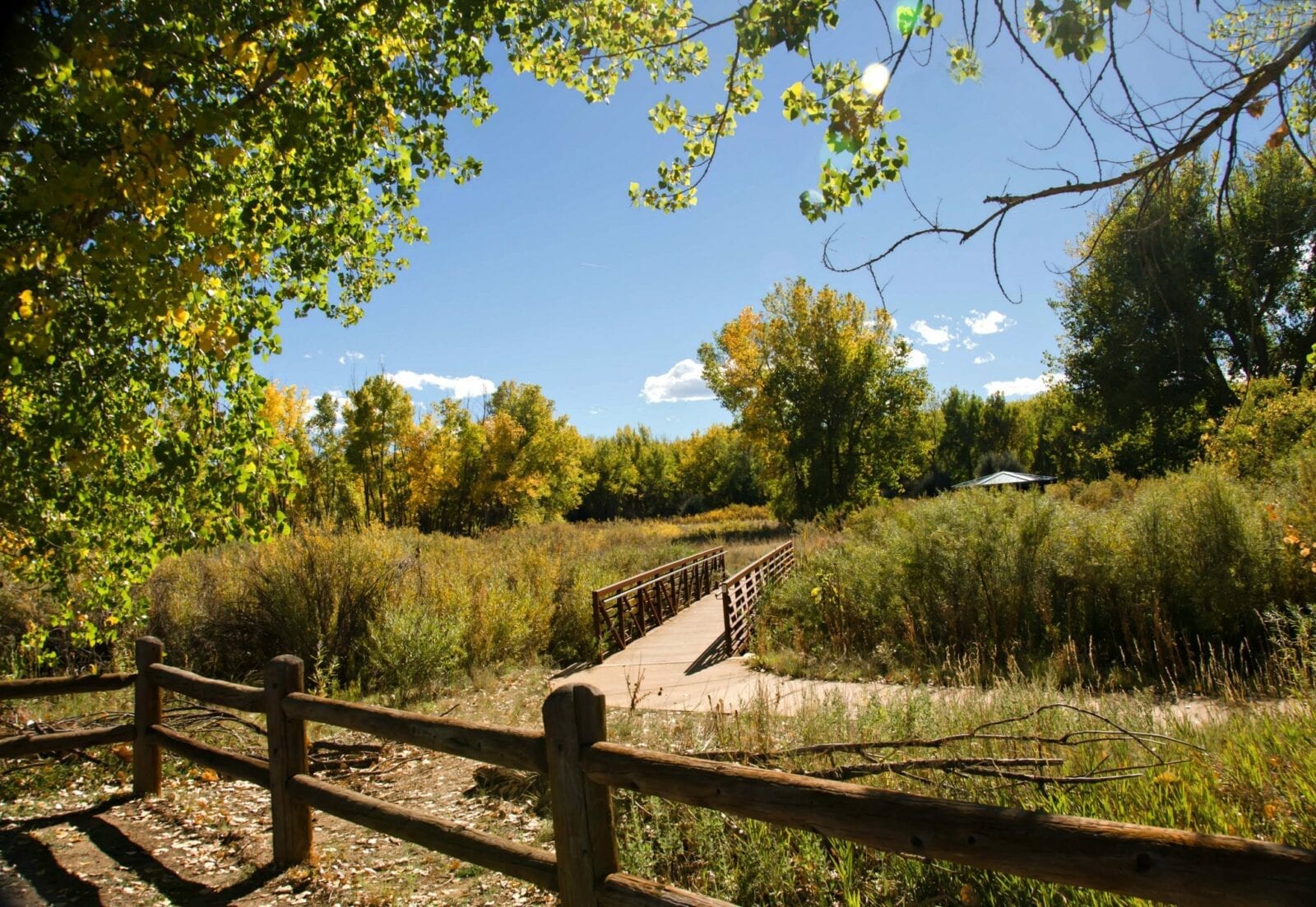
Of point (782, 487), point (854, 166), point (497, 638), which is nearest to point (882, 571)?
point (497, 638)

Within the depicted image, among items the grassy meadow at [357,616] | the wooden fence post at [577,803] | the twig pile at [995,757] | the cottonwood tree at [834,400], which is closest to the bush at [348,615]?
the grassy meadow at [357,616]

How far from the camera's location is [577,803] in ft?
8.93

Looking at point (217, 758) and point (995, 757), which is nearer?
point (995, 757)

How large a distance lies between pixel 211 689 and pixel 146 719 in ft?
3.07

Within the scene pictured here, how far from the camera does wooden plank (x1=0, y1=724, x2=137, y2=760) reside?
15.6ft

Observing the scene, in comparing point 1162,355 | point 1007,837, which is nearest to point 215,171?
point 1007,837

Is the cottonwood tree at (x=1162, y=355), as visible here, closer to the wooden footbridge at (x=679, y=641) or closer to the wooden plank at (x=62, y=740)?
the wooden footbridge at (x=679, y=641)

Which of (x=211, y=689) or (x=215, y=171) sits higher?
(x=215, y=171)

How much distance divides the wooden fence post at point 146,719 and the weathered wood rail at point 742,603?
7083mm

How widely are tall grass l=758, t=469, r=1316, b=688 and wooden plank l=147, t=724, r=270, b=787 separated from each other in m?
5.80

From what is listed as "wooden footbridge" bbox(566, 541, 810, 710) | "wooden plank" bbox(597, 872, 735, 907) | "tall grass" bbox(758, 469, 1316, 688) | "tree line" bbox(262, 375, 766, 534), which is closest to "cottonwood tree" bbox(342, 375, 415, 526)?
"tree line" bbox(262, 375, 766, 534)

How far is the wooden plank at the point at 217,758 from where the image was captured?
411 cm

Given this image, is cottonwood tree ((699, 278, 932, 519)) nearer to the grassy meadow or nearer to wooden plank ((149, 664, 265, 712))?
the grassy meadow

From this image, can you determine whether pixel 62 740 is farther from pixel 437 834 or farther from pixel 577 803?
pixel 577 803
